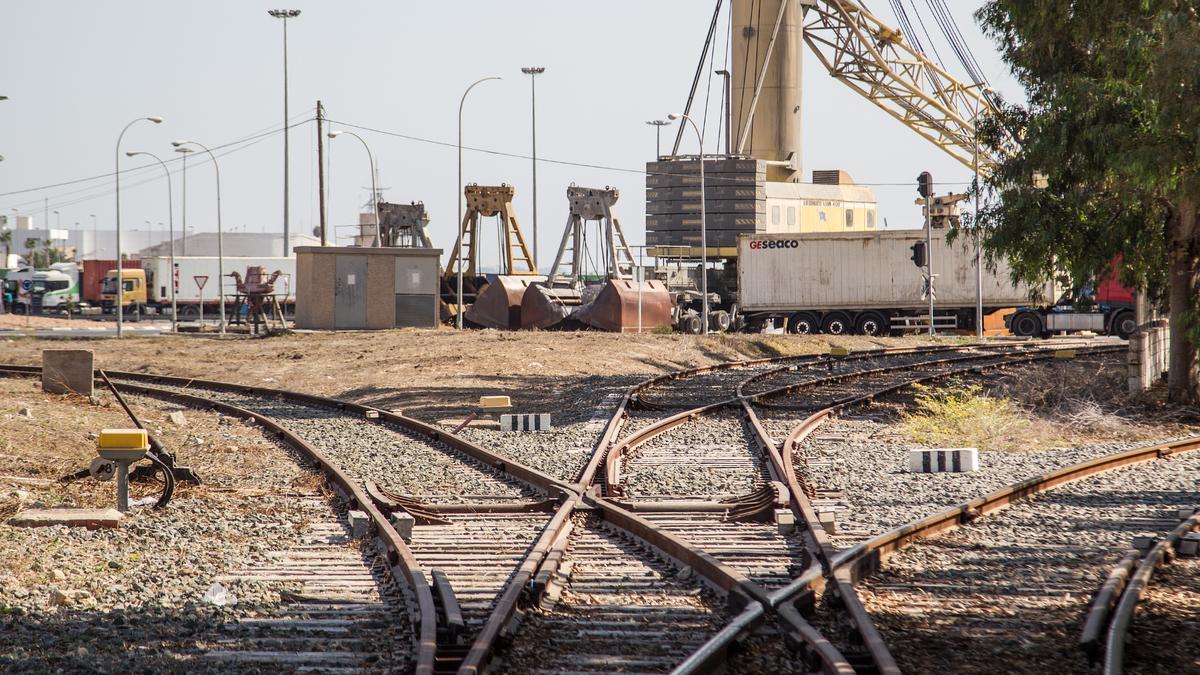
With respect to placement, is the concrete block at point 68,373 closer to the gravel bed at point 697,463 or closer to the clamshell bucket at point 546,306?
the gravel bed at point 697,463

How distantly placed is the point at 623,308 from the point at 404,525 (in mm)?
33954

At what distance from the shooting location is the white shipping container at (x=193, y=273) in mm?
73188

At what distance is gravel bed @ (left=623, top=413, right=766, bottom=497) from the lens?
1120cm

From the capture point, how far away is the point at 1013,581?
766 centimetres

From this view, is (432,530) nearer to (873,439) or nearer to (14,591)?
(14,591)

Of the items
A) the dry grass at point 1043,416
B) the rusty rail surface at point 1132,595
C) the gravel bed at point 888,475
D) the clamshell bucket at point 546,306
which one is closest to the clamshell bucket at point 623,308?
the clamshell bucket at point 546,306

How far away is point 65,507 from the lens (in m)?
A: 10.3

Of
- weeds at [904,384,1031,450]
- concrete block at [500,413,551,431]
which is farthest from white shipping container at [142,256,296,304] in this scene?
weeds at [904,384,1031,450]

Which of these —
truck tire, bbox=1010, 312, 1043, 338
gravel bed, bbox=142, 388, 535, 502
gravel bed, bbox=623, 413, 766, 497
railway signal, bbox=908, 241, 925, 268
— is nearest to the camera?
gravel bed, bbox=623, 413, 766, 497

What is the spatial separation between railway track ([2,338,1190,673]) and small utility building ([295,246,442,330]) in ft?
86.3

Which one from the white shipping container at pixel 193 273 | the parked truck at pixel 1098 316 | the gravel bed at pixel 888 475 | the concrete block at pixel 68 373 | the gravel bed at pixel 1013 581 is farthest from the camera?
the white shipping container at pixel 193 273

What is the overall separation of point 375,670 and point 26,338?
42.1 m

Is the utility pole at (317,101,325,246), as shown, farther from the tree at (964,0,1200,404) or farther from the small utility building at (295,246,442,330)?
the tree at (964,0,1200,404)

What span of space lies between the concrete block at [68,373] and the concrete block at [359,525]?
13.5 metres
